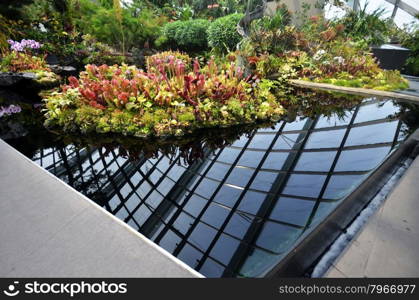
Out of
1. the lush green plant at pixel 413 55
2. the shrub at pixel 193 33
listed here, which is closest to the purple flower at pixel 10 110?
the shrub at pixel 193 33

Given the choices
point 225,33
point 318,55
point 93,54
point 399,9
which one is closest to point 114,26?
point 93,54

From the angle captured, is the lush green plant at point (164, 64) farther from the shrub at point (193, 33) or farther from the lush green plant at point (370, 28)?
the lush green plant at point (370, 28)

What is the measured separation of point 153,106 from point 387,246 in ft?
12.8

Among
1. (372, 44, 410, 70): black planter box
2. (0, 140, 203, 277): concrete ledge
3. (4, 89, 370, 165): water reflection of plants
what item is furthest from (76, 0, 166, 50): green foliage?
(0, 140, 203, 277): concrete ledge

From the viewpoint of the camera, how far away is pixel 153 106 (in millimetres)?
4227

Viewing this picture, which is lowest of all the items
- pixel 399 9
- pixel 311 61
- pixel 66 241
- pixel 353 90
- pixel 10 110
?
pixel 66 241

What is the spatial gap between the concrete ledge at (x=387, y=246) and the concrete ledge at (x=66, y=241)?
1.11m

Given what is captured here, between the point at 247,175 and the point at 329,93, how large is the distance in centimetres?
516

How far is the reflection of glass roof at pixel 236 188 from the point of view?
1732mm

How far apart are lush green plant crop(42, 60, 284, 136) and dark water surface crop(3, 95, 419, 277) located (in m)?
0.66

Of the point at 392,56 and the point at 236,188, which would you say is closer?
the point at 236,188

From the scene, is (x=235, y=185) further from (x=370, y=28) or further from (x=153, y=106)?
(x=370, y=28)

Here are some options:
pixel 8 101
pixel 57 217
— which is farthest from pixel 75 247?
pixel 8 101

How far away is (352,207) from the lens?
2.07m
